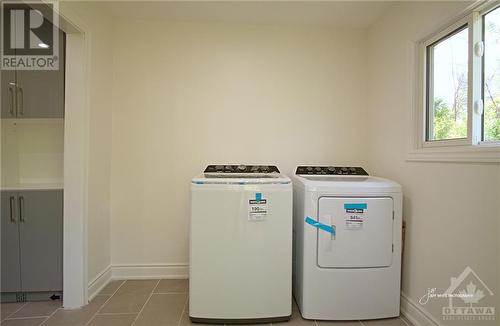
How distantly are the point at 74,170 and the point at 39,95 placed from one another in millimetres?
689

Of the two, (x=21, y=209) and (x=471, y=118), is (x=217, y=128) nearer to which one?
(x=21, y=209)

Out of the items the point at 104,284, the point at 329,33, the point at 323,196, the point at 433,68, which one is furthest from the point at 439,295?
the point at 104,284

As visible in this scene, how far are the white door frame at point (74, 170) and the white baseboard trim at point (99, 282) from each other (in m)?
0.11

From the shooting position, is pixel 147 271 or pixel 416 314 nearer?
pixel 416 314

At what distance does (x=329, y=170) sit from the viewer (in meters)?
2.22

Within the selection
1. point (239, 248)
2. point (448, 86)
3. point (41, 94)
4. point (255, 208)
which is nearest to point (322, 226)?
point (255, 208)

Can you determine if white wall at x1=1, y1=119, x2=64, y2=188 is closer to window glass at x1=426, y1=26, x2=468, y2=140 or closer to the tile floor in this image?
the tile floor

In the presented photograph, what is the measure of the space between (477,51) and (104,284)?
3169 millimetres

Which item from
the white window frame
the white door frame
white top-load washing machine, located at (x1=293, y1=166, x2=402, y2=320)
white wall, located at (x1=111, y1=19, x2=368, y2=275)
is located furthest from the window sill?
the white door frame

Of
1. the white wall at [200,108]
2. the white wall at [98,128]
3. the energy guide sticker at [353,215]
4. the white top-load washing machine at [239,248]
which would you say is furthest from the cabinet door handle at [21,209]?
the energy guide sticker at [353,215]

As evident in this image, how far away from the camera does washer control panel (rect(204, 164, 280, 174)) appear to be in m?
2.14

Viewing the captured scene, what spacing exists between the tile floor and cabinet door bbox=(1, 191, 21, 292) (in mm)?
180

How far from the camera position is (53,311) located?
5.87 feet

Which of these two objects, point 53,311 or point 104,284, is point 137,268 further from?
point 53,311
